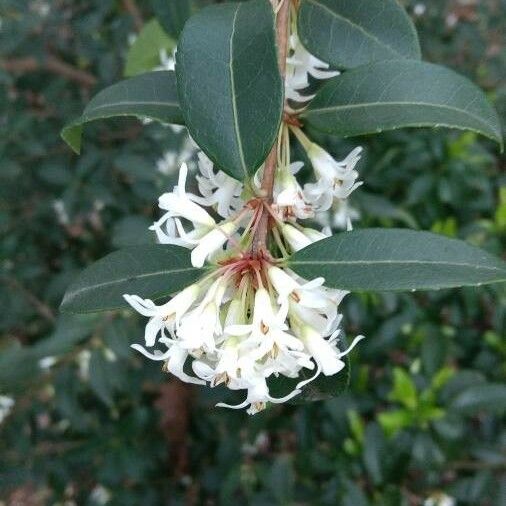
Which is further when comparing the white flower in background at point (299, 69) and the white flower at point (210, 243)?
the white flower in background at point (299, 69)

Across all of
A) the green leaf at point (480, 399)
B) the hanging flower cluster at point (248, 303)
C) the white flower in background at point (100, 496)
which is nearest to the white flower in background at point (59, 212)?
the white flower in background at point (100, 496)

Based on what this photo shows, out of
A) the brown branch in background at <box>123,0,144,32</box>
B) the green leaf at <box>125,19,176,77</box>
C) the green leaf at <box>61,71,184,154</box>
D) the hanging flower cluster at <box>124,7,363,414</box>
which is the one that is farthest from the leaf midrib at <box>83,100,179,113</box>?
the brown branch in background at <box>123,0,144,32</box>

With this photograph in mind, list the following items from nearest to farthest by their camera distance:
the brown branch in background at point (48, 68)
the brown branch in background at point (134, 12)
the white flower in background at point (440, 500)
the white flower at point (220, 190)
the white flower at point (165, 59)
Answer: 1. the white flower at point (220, 190)
2. the white flower at point (165, 59)
3. the white flower in background at point (440, 500)
4. the brown branch in background at point (134, 12)
5. the brown branch in background at point (48, 68)

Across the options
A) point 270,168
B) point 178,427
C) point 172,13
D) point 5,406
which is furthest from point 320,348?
point 178,427

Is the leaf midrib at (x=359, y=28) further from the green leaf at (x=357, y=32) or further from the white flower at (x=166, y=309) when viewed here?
the white flower at (x=166, y=309)

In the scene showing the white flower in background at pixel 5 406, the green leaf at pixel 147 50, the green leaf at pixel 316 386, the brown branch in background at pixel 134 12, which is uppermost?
the green leaf at pixel 147 50

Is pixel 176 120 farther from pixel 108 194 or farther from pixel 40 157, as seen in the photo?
pixel 40 157

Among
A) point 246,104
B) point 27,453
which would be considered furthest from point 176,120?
point 27,453

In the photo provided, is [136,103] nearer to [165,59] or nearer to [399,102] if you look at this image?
[399,102]
